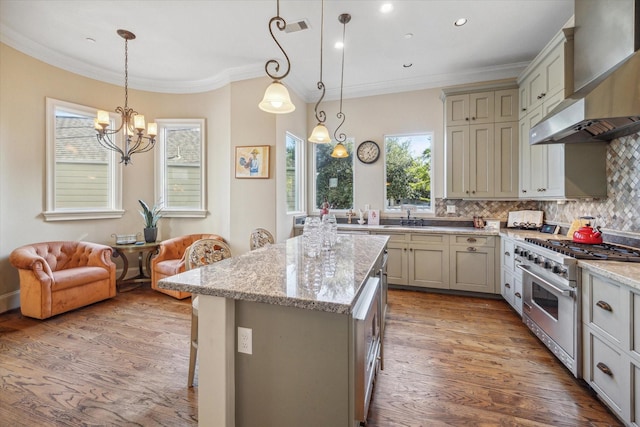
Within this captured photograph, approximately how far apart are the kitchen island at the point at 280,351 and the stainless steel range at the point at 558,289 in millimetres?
1642

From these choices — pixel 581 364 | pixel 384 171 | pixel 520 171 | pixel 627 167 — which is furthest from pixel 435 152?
pixel 581 364

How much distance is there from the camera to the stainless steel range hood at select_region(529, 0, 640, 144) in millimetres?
1696

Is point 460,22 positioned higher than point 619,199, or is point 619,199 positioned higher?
point 460,22

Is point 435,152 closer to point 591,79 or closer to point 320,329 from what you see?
point 591,79

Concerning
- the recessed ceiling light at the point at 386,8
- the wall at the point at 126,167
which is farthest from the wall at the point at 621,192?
the wall at the point at 126,167

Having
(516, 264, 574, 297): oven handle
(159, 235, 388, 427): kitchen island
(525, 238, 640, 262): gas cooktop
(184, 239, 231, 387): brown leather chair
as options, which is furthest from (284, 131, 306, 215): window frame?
(159, 235, 388, 427): kitchen island

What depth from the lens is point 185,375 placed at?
2086mm

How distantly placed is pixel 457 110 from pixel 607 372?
3339mm

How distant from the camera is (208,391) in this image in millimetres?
1337

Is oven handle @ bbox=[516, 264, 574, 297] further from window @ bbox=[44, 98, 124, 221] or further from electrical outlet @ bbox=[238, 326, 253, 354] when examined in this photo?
window @ bbox=[44, 98, 124, 221]

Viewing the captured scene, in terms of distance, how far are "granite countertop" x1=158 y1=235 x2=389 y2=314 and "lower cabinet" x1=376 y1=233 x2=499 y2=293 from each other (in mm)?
1981

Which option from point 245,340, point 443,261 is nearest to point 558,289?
point 443,261

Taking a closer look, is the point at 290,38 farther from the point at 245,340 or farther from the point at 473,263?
the point at 473,263

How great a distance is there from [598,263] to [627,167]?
3.92 ft
